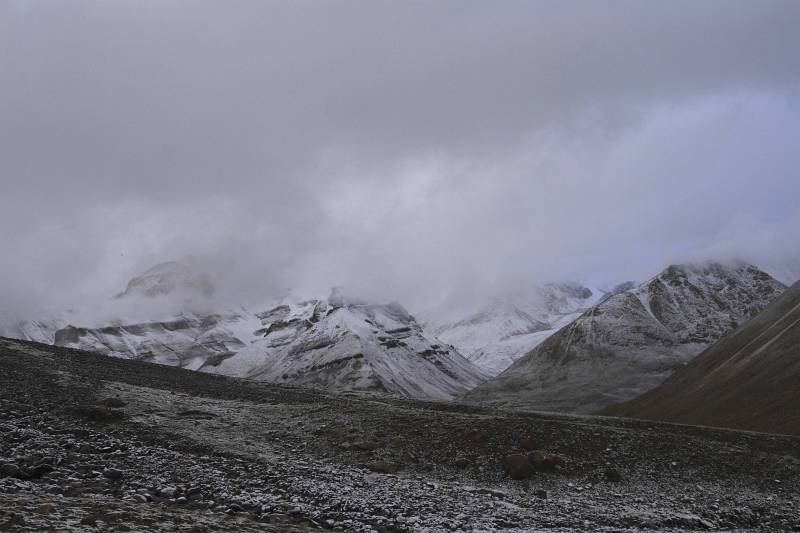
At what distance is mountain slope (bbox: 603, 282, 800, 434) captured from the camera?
85.0 m

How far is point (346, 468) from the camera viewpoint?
90.3 ft

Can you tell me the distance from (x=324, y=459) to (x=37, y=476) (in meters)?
Answer: 11.7

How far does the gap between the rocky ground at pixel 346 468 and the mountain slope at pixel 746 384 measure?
50.9 meters

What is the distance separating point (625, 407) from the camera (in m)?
144

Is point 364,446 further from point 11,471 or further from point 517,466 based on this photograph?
point 11,471

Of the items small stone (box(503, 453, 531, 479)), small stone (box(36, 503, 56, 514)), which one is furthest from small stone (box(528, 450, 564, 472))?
small stone (box(36, 503, 56, 514))

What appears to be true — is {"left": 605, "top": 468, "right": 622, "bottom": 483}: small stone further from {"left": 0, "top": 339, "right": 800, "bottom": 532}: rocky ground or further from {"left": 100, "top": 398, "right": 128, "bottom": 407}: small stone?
{"left": 100, "top": 398, "right": 128, "bottom": 407}: small stone

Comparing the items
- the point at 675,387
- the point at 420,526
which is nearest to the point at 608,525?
the point at 420,526

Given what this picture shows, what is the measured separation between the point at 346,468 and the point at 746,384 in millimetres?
97581

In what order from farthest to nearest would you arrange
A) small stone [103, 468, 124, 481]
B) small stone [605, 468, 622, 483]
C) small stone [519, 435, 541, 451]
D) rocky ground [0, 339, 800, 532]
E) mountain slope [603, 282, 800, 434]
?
mountain slope [603, 282, 800, 434] < small stone [519, 435, 541, 451] < small stone [605, 468, 622, 483] < small stone [103, 468, 124, 481] < rocky ground [0, 339, 800, 532]

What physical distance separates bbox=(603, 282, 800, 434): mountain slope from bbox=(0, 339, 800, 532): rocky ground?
2003 inches

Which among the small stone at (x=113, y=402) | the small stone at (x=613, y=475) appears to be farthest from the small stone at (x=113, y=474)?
the small stone at (x=613, y=475)

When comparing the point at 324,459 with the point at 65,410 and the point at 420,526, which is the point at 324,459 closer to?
the point at 420,526

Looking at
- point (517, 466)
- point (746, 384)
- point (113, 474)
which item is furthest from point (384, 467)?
point (746, 384)
